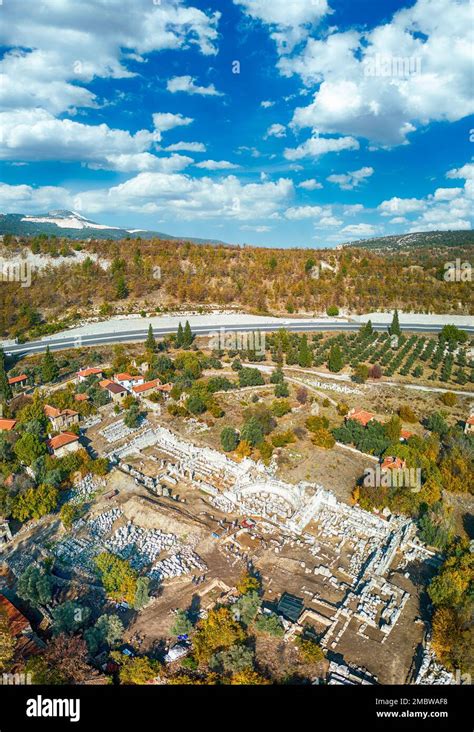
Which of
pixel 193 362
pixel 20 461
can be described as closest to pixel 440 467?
pixel 193 362

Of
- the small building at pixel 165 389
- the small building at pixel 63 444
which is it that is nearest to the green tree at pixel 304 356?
the small building at pixel 165 389

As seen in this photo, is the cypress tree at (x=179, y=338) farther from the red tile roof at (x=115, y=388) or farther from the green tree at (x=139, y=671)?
the green tree at (x=139, y=671)

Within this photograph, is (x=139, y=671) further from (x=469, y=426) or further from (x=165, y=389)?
(x=469, y=426)

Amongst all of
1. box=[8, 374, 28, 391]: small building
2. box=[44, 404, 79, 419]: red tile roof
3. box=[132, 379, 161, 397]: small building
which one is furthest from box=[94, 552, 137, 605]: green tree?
box=[8, 374, 28, 391]: small building

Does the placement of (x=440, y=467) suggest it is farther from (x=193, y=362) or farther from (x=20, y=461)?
(x=20, y=461)

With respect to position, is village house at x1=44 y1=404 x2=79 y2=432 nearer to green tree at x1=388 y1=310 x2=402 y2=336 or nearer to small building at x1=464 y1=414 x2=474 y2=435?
small building at x1=464 y1=414 x2=474 y2=435

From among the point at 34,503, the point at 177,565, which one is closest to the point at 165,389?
the point at 34,503
